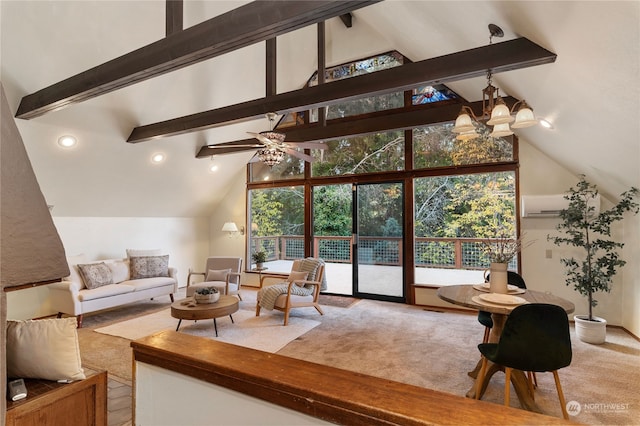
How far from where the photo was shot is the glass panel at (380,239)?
5.57 metres

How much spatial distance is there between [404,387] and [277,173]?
20.5ft

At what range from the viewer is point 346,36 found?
5547 mm

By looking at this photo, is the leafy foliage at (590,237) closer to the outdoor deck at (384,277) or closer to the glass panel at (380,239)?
the outdoor deck at (384,277)

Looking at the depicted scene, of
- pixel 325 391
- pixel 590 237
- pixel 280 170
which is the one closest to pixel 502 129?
pixel 325 391

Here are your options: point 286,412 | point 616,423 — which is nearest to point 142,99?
point 286,412

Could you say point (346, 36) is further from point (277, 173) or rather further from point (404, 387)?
point (404, 387)

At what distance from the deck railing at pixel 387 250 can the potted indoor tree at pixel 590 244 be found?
0.85 m

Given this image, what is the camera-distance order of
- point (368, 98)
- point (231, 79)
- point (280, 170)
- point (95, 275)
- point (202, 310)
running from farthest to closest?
1. point (280, 170)
2. point (368, 98)
3. point (231, 79)
4. point (95, 275)
5. point (202, 310)

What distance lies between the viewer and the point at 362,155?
19.3 ft

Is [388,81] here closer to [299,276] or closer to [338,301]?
[299,276]

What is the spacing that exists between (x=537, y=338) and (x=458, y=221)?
10.7 feet

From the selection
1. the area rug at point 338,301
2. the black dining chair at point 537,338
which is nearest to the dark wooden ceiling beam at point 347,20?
the area rug at point 338,301

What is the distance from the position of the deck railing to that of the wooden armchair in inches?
47.4

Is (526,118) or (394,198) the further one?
(394,198)
